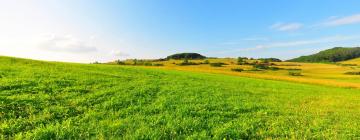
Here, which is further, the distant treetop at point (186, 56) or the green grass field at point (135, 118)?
the distant treetop at point (186, 56)

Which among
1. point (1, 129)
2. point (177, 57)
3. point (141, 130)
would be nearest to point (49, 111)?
point (1, 129)

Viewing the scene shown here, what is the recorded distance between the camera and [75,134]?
10031 mm

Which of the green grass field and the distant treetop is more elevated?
the distant treetop

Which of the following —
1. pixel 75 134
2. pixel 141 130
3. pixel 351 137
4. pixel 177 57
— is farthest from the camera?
pixel 177 57

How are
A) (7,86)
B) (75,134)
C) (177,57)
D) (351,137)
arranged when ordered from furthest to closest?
1. (177,57)
2. (7,86)
3. (351,137)
4. (75,134)

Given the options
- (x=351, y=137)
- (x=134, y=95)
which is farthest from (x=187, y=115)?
(x=351, y=137)

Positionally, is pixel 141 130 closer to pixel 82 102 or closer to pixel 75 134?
pixel 75 134

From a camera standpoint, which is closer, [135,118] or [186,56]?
[135,118]

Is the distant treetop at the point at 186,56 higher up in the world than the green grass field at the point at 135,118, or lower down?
higher up

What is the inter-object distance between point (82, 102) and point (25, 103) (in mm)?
2722

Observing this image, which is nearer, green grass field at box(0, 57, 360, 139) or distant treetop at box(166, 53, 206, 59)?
green grass field at box(0, 57, 360, 139)

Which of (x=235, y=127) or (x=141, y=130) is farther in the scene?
(x=235, y=127)

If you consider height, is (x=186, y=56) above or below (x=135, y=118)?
above

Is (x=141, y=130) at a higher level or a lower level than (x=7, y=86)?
lower
